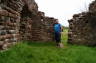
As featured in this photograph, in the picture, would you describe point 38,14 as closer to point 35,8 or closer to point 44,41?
point 35,8

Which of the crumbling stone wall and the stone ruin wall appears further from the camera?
the stone ruin wall

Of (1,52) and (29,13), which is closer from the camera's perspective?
(1,52)

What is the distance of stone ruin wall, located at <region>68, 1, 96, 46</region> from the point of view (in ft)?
36.5

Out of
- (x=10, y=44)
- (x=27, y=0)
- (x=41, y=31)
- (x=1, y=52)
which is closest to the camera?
(x=1, y=52)

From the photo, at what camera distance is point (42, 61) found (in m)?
6.59

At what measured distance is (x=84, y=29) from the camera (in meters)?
11.5

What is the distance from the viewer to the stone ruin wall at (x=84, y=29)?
11133mm

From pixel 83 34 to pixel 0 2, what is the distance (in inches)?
253

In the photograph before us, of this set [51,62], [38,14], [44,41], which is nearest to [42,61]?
[51,62]

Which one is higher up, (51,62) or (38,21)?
(38,21)

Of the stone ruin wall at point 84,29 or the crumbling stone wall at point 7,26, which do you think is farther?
the stone ruin wall at point 84,29

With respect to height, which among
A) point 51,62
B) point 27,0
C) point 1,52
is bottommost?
point 51,62

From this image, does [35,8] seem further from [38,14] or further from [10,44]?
[10,44]

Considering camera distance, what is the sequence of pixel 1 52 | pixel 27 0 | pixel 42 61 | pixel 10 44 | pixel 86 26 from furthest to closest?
pixel 27 0 → pixel 86 26 → pixel 10 44 → pixel 42 61 → pixel 1 52
